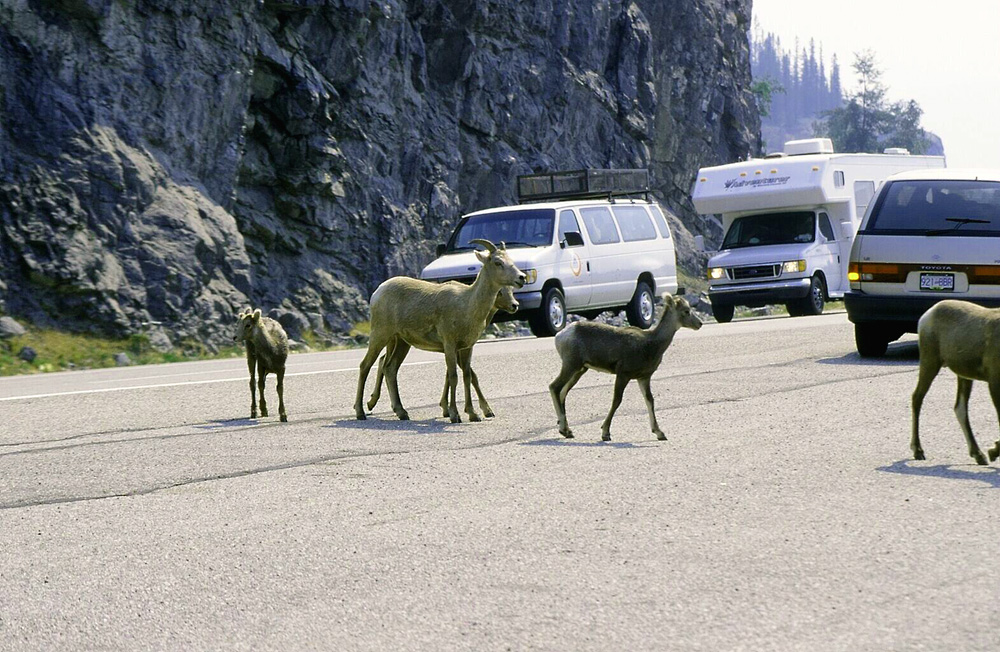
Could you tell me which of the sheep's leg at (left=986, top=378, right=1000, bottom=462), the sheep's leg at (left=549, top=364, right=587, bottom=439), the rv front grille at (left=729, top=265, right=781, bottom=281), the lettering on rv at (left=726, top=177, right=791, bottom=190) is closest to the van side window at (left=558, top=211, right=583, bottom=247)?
the lettering on rv at (left=726, top=177, right=791, bottom=190)

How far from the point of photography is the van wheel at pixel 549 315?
79.0 feet

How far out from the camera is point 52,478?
9094mm

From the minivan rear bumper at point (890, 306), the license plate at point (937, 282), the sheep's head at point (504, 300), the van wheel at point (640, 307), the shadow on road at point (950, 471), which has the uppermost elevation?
the sheep's head at point (504, 300)

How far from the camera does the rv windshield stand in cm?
2919

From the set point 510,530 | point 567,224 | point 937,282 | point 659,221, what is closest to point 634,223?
point 659,221

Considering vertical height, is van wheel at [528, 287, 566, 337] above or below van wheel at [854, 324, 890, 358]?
below

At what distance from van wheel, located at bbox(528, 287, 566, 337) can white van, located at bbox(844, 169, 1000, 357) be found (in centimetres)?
818

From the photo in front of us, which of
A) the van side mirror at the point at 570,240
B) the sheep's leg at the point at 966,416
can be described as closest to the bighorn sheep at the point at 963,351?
the sheep's leg at the point at 966,416

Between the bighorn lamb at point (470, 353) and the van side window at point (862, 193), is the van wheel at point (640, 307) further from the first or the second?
the bighorn lamb at point (470, 353)

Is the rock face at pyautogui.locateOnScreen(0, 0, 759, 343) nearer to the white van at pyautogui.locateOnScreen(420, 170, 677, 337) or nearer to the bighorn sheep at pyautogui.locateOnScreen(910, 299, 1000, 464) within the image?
the white van at pyautogui.locateOnScreen(420, 170, 677, 337)

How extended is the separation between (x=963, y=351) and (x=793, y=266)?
2001cm

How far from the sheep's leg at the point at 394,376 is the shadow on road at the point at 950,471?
4.89 meters

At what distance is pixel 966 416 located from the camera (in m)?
8.93

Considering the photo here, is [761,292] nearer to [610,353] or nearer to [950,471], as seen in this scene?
[610,353]
